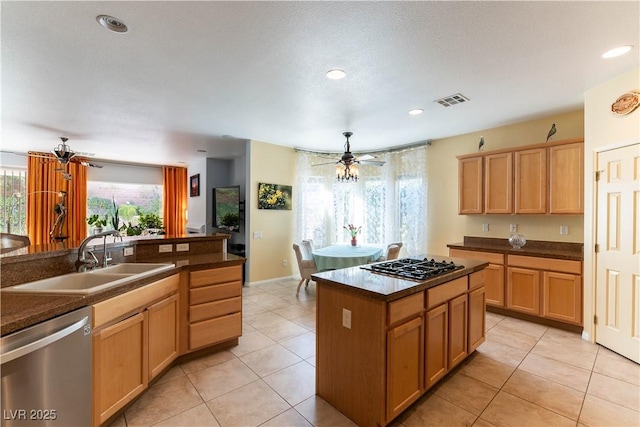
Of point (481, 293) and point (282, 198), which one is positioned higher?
point (282, 198)

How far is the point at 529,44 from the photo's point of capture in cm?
214

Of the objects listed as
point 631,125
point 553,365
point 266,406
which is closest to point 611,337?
point 553,365

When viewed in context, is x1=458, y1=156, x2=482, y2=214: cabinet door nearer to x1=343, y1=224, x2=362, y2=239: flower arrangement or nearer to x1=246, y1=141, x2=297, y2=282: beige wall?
x1=343, y1=224, x2=362, y2=239: flower arrangement

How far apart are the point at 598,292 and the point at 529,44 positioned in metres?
2.60

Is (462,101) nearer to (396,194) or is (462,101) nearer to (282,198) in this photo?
(396,194)

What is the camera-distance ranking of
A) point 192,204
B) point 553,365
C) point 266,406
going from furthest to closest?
point 192,204, point 553,365, point 266,406

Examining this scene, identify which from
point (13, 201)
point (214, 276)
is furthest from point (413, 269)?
point (13, 201)

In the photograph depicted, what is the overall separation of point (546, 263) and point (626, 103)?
5.86ft

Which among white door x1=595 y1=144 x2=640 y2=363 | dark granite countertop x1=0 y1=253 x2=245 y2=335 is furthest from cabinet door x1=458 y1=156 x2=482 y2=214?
dark granite countertop x1=0 y1=253 x2=245 y2=335

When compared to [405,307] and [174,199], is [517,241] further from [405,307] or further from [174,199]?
[174,199]

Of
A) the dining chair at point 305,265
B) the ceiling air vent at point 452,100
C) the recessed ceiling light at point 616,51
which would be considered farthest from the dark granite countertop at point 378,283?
the dining chair at point 305,265

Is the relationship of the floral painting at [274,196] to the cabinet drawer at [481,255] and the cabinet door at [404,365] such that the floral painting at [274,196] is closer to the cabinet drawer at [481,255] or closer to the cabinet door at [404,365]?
the cabinet drawer at [481,255]

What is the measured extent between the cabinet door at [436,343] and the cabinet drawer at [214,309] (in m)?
1.82

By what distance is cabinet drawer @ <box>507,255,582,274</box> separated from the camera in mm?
3182
